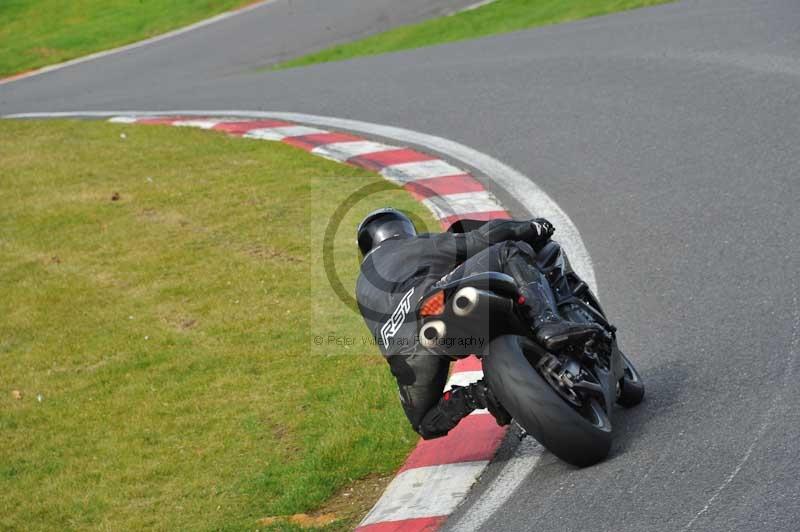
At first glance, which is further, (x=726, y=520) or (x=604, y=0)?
(x=604, y=0)

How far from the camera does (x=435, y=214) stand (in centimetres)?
927

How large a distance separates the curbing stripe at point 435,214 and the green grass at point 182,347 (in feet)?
0.65

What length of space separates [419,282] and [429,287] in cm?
13

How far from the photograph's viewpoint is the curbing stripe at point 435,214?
5297 millimetres

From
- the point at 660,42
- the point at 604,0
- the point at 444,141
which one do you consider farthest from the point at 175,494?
the point at 604,0

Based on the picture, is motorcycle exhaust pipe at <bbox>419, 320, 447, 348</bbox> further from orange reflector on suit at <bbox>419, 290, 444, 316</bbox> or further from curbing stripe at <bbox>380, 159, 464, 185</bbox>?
curbing stripe at <bbox>380, 159, 464, 185</bbox>

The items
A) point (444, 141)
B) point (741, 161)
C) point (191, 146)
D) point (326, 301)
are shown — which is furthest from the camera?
point (191, 146)

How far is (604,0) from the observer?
1783 centimetres

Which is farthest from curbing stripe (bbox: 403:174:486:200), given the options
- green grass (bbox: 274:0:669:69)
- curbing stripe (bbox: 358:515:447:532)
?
green grass (bbox: 274:0:669:69)

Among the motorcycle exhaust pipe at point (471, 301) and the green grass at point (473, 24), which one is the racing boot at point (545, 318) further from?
the green grass at point (473, 24)

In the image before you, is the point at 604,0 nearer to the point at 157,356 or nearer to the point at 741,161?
the point at 741,161

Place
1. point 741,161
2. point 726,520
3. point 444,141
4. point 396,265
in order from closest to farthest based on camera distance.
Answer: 1. point 726,520
2. point 396,265
3. point 741,161
4. point 444,141

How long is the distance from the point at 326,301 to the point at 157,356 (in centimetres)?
119

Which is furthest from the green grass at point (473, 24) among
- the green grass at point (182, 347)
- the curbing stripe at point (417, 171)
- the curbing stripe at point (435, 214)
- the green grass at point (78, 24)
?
the curbing stripe at point (417, 171)
